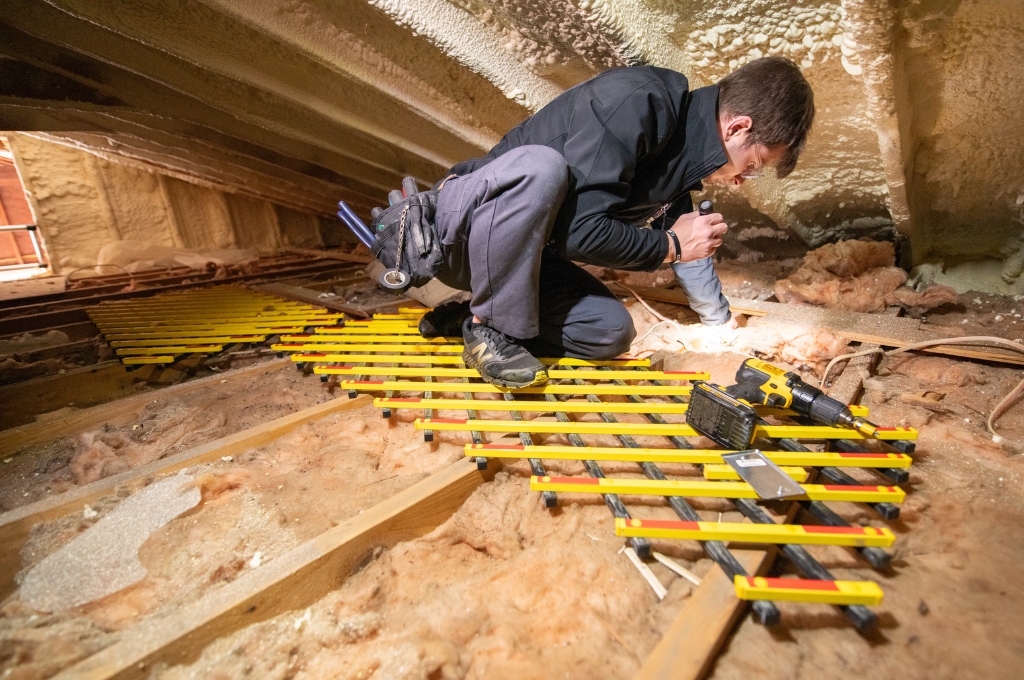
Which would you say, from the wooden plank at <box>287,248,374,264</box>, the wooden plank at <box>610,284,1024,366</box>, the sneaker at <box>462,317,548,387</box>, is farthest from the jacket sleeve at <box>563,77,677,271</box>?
the wooden plank at <box>287,248,374,264</box>

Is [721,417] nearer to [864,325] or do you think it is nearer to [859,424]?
[859,424]

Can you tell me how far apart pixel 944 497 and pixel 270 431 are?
1.58 metres

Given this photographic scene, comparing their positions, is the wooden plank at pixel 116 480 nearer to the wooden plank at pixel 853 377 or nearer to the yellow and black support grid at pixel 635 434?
the yellow and black support grid at pixel 635 434

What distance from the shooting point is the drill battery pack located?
0.97m

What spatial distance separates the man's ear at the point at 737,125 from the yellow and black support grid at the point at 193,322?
73.7 inches

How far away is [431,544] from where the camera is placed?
3.00 feet

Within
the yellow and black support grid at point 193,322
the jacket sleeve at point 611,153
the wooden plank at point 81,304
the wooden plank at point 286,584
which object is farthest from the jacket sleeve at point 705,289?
the wooden plank at point 81,304

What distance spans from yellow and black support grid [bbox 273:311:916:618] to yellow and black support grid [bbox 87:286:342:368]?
506 mm

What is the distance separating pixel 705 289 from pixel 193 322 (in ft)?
8.27

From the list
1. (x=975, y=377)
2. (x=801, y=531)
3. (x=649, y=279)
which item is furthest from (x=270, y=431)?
(x=975, y=377)

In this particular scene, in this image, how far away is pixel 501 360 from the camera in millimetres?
1376

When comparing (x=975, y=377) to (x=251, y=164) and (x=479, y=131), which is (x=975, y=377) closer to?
(x=479, y=131)

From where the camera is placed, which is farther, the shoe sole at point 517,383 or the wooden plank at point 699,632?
the shoe sole at point 517,383

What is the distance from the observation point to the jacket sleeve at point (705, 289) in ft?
6.06
